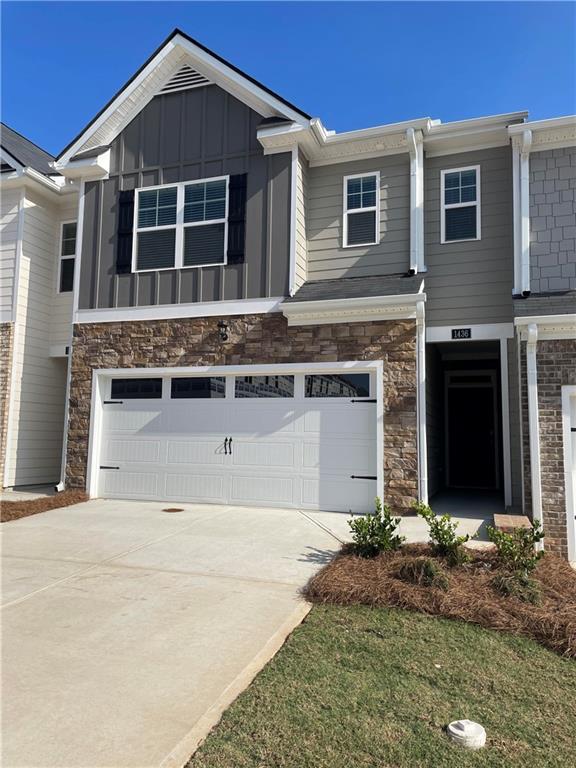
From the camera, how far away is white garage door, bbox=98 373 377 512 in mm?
8984

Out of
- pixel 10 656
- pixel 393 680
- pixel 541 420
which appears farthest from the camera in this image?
pixel 541 420

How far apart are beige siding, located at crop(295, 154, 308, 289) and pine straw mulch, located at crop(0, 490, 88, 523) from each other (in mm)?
5492

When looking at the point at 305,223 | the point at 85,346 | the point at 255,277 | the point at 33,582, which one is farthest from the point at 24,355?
the point at 33,582

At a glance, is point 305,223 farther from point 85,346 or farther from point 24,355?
point 24,355

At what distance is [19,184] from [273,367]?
23.9 feet

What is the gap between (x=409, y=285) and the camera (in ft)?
29.7

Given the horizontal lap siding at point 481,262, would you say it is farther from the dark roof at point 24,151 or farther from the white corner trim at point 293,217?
the dark roof at point 24,151

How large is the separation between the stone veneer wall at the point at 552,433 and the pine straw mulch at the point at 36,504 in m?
7.45

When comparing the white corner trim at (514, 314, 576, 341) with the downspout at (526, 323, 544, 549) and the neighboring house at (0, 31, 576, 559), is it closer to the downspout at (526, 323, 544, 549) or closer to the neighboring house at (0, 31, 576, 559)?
the downspout at (526, 323, 544, 549)

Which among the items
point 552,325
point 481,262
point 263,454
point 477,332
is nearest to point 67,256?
point 263,454

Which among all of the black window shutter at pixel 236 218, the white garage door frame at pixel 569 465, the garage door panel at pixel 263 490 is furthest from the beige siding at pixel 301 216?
the white garage door frame at pixel 569 465

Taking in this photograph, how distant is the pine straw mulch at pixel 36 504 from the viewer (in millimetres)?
8606

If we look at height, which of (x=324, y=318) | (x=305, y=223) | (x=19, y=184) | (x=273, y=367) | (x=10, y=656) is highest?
(x=19, y=184)

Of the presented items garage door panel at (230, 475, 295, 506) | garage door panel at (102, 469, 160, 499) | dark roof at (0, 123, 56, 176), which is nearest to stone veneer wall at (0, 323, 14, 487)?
garage door panel at (102, 469, 160, 499)
